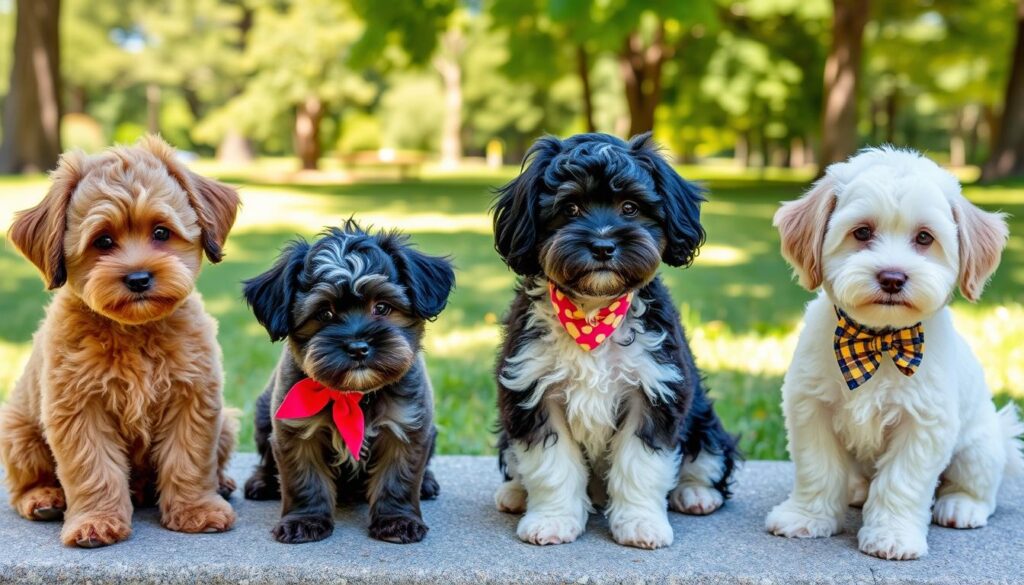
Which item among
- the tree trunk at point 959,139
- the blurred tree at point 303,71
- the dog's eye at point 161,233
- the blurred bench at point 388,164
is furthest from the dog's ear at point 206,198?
the tree trunk at point 959,139

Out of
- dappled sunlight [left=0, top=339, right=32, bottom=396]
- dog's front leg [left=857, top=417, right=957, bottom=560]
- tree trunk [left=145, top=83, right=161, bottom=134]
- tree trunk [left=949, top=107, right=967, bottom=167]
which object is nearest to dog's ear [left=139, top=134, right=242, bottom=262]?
dog's front leg [left=857, top=417, right=957, bottom=560]

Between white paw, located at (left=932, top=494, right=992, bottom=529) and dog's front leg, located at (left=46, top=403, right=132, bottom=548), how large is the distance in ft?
11.9

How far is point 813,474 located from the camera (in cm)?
423

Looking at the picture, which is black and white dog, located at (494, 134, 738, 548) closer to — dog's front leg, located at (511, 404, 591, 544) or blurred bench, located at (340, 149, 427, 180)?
dog's front leg, located at (511, 404, 591, 544)

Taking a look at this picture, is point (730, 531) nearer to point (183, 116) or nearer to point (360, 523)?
point (360, 523)

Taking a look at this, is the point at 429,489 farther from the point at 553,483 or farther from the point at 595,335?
the point at 595,335

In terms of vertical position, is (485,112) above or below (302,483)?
above

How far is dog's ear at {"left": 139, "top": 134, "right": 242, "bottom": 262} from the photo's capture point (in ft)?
13.5

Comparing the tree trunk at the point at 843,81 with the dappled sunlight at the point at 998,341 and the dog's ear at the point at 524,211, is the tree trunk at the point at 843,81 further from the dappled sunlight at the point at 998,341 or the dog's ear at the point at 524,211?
the dog's ear at the point at 524,211

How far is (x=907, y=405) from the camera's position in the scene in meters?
3.96

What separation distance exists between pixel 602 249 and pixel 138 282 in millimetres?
1834

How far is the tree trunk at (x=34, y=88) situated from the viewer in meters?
23.5

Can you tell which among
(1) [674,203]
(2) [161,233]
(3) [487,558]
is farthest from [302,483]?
(1) [674,203]

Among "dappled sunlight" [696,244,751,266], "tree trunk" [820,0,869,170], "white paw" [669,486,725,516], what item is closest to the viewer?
"white paw" [669,486,725,516]
